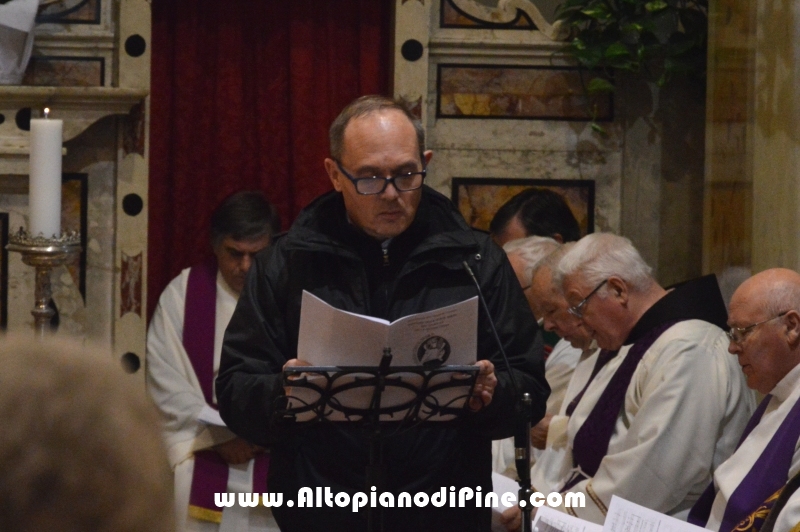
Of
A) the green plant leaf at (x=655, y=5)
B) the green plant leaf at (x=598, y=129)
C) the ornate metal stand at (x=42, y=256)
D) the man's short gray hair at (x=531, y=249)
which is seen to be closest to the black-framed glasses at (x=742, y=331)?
the man's short gray hair at (x=531, y=249)

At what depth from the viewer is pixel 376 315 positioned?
2955mm

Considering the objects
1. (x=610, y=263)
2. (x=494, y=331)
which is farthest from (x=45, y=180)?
(x=610, y=263)

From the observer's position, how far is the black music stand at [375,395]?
2.54 meters

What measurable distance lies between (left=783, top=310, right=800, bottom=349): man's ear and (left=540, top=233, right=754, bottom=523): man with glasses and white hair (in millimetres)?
431

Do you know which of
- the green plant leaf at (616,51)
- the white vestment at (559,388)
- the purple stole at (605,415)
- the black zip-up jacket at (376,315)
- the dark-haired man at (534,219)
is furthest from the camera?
the green plant leaf at (616,51)

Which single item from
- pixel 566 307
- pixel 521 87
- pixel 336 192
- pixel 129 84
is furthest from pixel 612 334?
pixel 129 84

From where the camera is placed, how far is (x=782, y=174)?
14.2 ft

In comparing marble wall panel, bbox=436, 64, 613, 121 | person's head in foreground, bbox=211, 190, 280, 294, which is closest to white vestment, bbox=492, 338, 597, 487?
marble wall panel, bbox=436, 64, 613, 121

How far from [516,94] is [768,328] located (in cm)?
259

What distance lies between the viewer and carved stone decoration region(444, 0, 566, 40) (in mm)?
5672

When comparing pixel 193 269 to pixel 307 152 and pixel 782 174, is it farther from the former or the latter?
pixel 782 174

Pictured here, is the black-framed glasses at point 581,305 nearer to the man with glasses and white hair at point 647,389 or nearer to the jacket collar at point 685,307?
the man with glasses and white hair at point 647,389

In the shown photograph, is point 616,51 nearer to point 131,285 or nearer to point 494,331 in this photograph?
point 131,285

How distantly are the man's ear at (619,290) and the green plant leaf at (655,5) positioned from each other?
6.14ft
